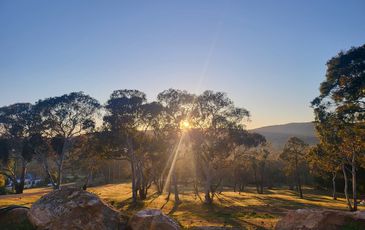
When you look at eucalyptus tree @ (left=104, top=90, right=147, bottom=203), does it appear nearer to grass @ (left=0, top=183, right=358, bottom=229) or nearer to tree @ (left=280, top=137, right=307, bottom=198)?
Result: grass @ (left=0, top=183, right=358, bottom=229)

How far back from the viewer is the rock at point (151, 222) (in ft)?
44.6

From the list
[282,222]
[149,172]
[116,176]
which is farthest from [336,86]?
[116,176]

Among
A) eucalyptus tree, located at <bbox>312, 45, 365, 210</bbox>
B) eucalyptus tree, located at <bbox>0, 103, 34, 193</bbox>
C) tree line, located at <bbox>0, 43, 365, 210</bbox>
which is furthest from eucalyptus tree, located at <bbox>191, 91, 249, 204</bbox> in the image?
eucalyptus tree, located at <bbox>0, 103, 34, 193</bbox>

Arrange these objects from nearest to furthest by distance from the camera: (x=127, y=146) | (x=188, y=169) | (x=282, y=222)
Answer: (x=282, y=222), (x=127, y=146), (x=188, y=169)

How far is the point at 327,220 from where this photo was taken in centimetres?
1368

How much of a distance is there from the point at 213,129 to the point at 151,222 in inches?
1345

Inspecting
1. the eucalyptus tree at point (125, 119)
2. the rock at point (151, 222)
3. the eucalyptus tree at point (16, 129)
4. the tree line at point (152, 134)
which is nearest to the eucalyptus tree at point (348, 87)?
the tree line at point (152, 134)

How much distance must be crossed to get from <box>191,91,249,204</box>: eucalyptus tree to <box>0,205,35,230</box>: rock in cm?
3462

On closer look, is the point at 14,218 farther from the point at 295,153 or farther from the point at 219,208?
the point at 295,153

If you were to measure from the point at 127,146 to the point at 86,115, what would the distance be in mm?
8422

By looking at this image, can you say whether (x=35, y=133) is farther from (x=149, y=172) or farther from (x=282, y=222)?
(x=282, y=222)

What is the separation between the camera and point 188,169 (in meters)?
94.8

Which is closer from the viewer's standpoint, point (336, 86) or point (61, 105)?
point (336, 86)

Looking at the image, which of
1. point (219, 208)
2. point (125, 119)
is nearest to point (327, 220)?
point (219, 208)
